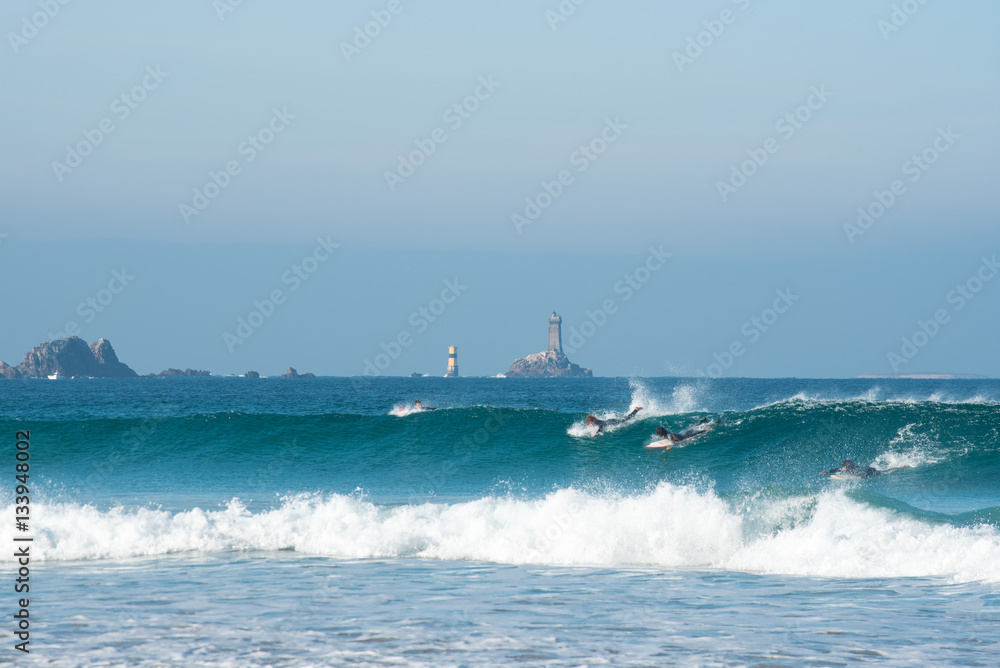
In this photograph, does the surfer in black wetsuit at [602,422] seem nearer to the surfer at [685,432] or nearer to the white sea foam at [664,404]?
the white sea foam at [664,404]

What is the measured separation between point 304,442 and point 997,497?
19148mm

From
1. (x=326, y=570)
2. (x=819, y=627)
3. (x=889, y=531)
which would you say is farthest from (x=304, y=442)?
(x=819, y=627)

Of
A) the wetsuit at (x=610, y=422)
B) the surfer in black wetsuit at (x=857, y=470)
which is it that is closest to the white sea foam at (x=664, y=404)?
the wetsuit at (x=610, y=422)

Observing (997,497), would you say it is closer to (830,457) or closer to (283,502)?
(830,457)

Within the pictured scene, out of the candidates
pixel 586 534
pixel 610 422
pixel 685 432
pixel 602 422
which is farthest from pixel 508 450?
pixel 586 534

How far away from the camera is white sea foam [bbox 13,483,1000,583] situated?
1252cm

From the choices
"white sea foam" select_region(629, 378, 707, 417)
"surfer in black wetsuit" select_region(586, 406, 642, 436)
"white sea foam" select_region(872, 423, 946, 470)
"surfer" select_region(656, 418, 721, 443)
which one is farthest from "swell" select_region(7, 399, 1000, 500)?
"white sea foam" select_region(629, 378, 707, 417)

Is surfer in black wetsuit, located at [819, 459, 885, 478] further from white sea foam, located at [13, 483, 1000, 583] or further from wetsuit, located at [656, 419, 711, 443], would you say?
white sea foam, located at [13, 483, 1000, 583]

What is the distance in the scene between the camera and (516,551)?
1372cm

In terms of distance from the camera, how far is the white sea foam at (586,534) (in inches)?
493

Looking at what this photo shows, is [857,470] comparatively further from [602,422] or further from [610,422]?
[610,422]

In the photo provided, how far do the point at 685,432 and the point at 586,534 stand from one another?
45.3 ft

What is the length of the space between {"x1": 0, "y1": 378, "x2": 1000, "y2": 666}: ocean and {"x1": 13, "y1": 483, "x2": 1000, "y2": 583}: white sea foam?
0.15ft

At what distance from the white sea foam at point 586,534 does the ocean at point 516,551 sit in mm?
44
